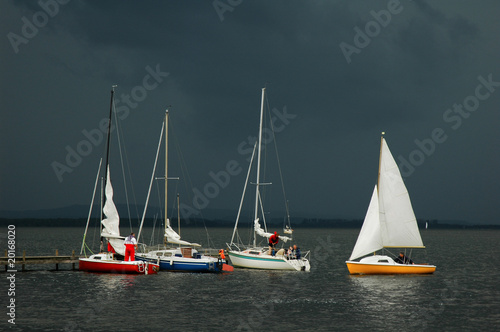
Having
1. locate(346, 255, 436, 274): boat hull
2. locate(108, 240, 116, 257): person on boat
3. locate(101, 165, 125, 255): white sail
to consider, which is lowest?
locate(346, 255, 436, 274): boat hull

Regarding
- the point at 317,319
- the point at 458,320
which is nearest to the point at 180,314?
the point at 317,319

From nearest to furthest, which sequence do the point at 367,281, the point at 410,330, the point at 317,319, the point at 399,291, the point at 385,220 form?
the point at 410,330 → the point at 317,319 → the point at 399,291 → the point at 367,281 → the point at 385,220

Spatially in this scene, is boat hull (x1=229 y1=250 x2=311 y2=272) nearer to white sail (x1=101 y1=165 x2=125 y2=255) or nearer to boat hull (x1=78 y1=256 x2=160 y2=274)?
boat hull (x1=78 y1=256 x2=160 y2=274)

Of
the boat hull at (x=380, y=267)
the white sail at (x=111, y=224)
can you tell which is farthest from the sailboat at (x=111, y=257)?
the boat hull at (x=380, y=267)

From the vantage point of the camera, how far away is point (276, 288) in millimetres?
47906

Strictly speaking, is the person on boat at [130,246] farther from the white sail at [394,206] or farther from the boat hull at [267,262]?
the white sail at [394,206]

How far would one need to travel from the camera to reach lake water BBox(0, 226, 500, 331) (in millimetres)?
32844

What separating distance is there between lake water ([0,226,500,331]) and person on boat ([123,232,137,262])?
6.91ft

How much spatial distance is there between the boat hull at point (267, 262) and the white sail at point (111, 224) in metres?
11.8

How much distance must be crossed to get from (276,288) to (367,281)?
929cm

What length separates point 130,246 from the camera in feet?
169

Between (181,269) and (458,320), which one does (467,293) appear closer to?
(458,320)

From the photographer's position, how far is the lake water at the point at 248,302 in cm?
3284

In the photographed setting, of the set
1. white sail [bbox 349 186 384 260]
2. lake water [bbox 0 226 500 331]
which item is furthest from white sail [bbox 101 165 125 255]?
white sail [bbox 349 186 384 260]
